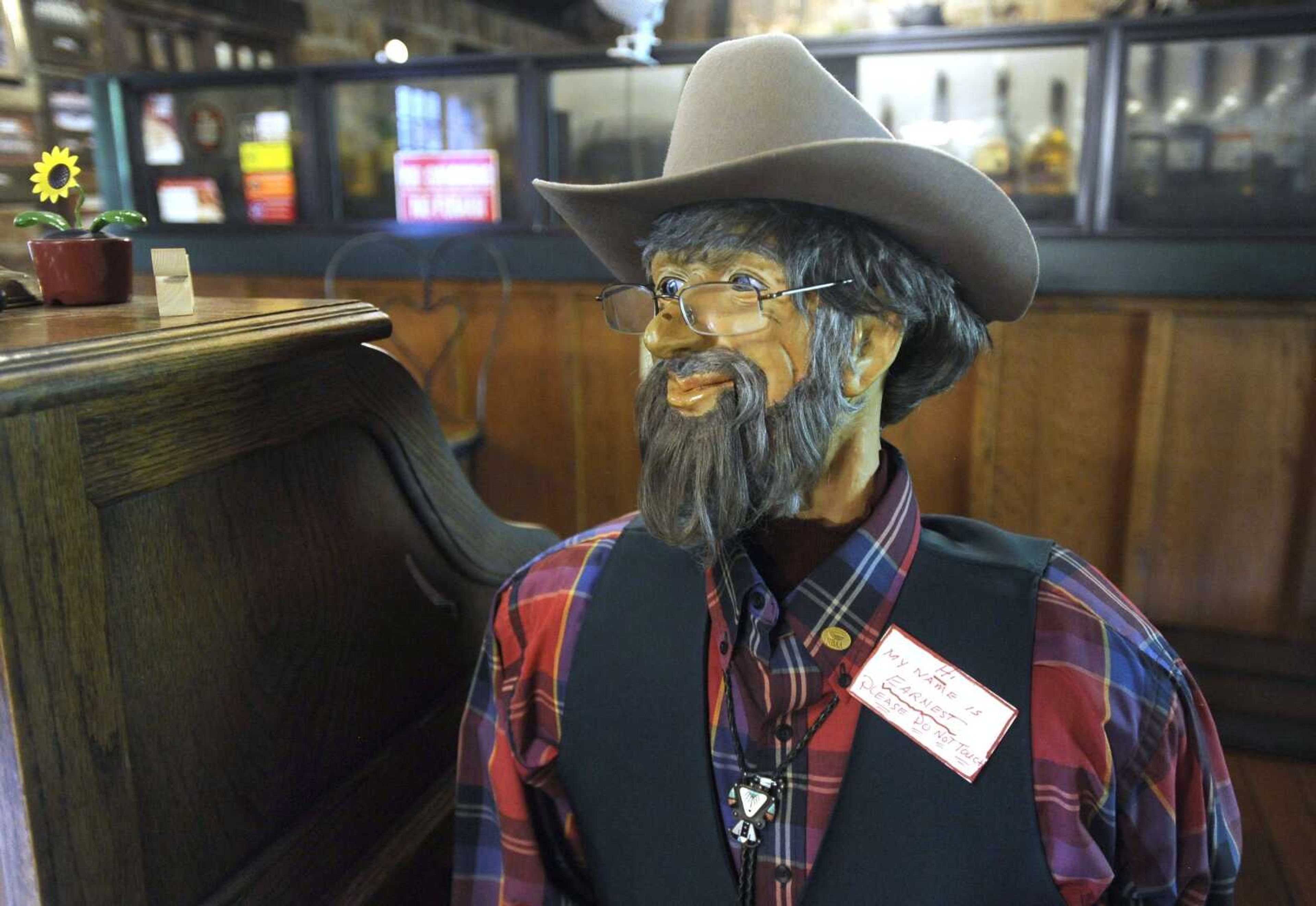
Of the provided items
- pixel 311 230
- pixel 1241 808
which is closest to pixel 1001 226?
pixel 1241 808

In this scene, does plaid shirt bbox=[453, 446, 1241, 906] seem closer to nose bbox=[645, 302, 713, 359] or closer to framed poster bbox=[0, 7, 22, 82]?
nose bbox=[645, 302, 713, 359]

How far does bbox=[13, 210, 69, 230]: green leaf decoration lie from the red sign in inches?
86.6

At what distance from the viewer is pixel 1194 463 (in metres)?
2.31

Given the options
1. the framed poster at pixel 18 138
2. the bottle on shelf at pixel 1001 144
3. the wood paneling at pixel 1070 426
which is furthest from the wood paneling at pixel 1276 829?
the framed poster at pixel 18 138

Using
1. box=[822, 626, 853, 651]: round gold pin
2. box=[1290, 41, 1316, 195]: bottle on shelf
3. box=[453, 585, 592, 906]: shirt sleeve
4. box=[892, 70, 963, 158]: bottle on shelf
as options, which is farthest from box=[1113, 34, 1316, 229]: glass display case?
box=[453, 585, 592, 906]: shirt sleeve

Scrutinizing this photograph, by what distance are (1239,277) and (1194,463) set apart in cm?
44

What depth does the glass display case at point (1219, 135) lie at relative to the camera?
237 cm

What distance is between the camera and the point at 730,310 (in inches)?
31.9

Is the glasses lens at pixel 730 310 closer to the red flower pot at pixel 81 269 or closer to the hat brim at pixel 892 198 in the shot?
the hat brim at pixel 892 198

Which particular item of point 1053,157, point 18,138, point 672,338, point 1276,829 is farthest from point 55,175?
point 18,138

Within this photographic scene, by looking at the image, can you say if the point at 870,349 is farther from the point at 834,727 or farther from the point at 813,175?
the point at 834,727

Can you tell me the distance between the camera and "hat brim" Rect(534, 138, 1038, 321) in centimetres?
72

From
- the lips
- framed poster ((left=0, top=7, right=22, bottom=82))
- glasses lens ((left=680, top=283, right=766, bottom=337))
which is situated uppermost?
framed poster ((left=0, top=7, right=22, bottom=82))

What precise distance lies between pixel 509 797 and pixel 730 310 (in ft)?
1.58
